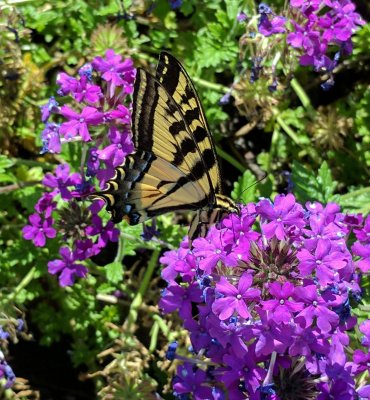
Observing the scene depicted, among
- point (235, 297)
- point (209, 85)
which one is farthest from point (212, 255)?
point (209, 85)

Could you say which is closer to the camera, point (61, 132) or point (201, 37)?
point (61, 132)

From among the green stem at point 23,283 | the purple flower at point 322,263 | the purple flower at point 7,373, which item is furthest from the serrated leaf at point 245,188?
the purple flower at point 7,373

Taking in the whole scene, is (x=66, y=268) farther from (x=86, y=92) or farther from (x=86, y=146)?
(x=86, y=92)

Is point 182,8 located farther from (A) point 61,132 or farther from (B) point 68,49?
(A) point 61,132

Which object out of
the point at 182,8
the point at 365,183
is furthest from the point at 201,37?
the point at 365,183

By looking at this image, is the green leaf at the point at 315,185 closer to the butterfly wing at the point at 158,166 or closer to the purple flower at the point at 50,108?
the butterfly wing at the point at 158,166

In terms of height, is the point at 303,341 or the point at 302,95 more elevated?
the point at 302,95

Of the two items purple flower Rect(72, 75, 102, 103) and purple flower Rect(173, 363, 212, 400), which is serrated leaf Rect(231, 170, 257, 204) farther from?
purple flower Rect(173, 363, 212, 400)
